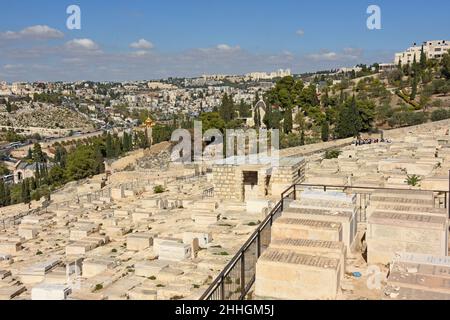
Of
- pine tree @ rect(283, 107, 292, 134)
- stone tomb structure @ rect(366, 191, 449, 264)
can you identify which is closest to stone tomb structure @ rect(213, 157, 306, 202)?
stone tomb structure @ rect(366, 191, 449, 264)

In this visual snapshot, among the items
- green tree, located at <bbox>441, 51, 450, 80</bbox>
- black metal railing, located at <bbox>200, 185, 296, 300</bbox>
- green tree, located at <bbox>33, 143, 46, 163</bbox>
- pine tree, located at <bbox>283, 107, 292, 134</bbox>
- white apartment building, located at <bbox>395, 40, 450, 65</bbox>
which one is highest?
white apartment building, located at <bbox>395, 40, 450, 65</bbox>

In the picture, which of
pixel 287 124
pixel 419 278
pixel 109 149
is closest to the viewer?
pixel 419 278

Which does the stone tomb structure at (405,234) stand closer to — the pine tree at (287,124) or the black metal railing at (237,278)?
the black metal railing at (237,278)

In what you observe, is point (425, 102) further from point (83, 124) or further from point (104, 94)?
point (104, 94)

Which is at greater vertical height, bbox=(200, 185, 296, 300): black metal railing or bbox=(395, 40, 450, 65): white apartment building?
bbox=(395, 40, 450, 65): white apartment building

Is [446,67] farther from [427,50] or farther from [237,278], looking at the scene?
[237,278]

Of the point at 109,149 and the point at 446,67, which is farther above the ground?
the point at 446,67

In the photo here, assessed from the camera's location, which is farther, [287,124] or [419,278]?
[287,124]

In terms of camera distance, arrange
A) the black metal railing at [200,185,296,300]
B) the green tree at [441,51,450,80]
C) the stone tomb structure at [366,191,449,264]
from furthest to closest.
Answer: the green tree at [441,51,450,80]
the stone tomb structure at [366,191,449,264]
the black metal railing at [200,185,296,300]

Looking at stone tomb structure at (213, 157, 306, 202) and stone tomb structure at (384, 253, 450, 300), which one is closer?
stone tomb structure at (384, 253, 450, 300)

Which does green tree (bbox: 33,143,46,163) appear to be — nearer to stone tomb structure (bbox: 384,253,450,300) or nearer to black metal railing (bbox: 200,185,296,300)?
black metal railing (bbox: 200,185,296,300)

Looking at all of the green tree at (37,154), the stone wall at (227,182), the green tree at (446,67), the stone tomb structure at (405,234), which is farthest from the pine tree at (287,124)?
the green tree at (37,154)

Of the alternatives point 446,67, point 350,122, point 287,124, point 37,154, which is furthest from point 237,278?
point 37,154

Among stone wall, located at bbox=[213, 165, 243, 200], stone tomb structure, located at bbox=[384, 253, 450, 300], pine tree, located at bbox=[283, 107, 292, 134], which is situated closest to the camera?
stone tomb structure, located at bbox=[384, 253, 450, 300]
